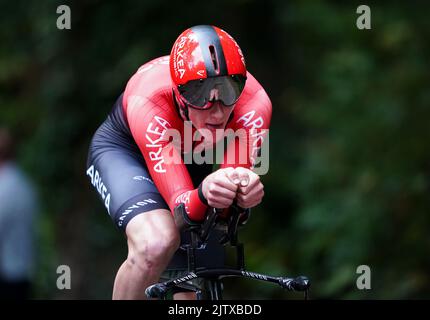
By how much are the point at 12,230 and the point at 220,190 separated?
15.6 ft

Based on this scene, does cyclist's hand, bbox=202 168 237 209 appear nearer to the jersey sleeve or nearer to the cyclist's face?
the jersey sleeve

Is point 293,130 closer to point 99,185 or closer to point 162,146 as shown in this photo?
point 99,185

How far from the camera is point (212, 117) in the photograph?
538 cm

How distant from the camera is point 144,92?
5.71 meters

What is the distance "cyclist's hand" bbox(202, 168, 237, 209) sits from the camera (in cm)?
481

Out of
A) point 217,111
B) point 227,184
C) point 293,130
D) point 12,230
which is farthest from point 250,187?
point 293,130

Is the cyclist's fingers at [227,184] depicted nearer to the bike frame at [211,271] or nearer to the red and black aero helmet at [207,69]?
the bike frame at [211,271]

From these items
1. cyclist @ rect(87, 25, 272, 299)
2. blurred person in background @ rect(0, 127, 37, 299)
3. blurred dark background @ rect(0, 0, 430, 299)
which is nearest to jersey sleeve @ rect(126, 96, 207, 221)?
cyclist @ rect(87, 25, 272, 299)

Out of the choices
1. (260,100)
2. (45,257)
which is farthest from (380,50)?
(260,100)

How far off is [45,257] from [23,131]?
7.86 ft

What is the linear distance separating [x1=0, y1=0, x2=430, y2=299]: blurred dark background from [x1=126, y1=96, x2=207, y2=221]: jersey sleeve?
15.4 feet

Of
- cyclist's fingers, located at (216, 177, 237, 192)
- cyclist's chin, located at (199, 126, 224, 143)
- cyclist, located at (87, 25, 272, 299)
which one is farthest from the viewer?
cyclist's chin, located at (199, 126, 224, 143)

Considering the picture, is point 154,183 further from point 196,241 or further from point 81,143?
point 81,143

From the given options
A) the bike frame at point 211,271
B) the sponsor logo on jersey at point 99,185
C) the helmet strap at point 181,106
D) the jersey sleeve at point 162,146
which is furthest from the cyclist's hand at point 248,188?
the sponsor logo on jersey at point 99,185
